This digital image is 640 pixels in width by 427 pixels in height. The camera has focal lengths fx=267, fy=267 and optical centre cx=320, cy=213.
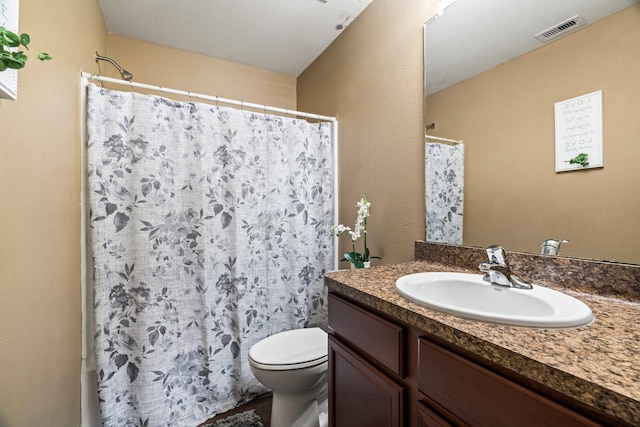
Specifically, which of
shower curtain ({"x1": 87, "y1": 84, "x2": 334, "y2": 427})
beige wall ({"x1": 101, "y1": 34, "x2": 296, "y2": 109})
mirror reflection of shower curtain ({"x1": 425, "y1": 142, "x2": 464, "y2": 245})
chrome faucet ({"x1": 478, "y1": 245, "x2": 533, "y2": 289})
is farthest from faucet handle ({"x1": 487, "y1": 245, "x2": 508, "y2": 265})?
beige wall ({"x1": 101, "y1": 34, "x2": 296, "y2": 109})

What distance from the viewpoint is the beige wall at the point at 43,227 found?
72cm

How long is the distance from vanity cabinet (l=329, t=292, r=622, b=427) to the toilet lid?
0.30 m

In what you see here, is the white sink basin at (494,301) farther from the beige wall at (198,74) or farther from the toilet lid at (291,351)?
the beige wall at (198,74)

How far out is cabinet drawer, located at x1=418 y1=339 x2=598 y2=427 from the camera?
0.44m

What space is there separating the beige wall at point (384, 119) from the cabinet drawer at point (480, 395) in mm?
812

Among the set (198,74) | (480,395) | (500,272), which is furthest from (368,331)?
(198,74)

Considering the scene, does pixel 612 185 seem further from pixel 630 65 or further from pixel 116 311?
pixel 116 311

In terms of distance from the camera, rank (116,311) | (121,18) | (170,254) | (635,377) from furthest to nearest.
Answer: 1. (121,18)
2. (170,254)
3. (116,311)
4. (635,377)

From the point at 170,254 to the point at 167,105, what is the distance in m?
0.84

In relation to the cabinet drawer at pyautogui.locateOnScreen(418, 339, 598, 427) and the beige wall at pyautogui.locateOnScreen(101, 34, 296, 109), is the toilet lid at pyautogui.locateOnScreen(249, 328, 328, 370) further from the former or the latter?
the beige wall at pyautogui.locateOnScreen(101, 34, 296, 109)

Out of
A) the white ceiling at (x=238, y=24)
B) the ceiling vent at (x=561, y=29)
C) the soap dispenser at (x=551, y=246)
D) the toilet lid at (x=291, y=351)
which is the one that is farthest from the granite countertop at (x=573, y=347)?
the white ceiling at (x=238, y=24)

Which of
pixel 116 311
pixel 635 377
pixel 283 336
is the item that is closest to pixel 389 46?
pixel 635 377

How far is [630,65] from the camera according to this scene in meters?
0.75

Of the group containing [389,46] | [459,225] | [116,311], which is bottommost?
[116,311]
